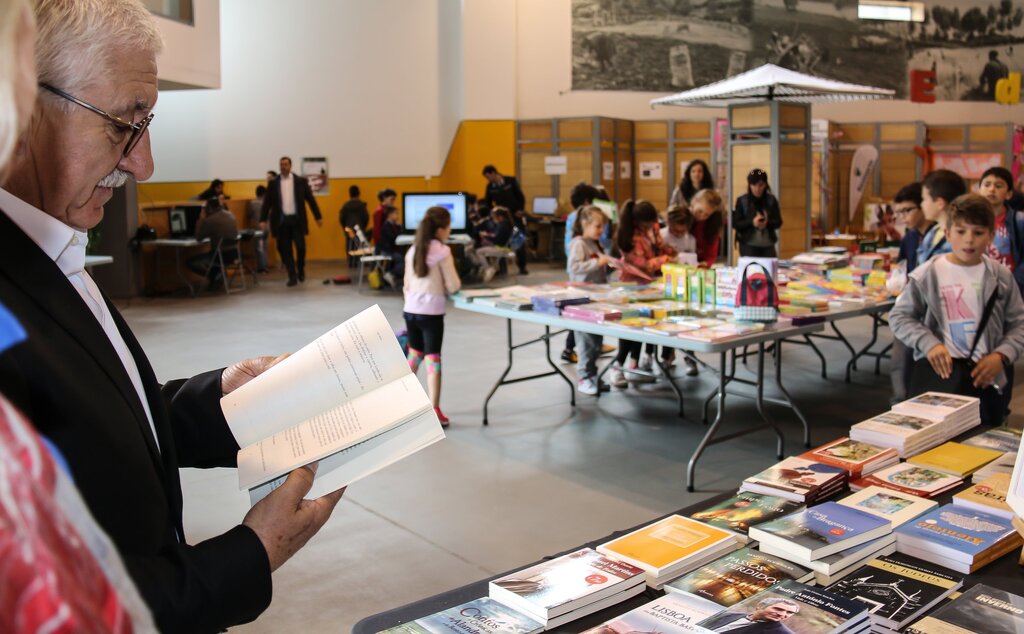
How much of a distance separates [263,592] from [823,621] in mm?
870

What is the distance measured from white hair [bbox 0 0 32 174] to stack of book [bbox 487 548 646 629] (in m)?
1.25

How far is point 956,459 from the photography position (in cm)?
224

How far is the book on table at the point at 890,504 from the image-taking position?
1859 mm

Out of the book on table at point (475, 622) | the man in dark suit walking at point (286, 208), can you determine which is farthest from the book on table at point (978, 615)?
the man in dark suit walking at point (286, 208)

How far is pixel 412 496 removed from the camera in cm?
414

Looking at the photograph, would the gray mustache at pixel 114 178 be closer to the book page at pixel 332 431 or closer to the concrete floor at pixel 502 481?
the book page at pixel 332 431

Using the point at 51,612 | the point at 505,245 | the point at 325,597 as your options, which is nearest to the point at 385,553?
the point at 325,597

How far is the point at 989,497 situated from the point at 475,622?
3.98ft

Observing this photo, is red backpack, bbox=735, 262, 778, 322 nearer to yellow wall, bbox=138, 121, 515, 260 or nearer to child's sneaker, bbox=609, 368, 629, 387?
child's sneaker, bbox=609, 368, 629, 387

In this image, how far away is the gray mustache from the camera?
3.64ft

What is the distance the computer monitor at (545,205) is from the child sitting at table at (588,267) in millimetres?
8956

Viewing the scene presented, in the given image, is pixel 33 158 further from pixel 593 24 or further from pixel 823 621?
pixel 593 24

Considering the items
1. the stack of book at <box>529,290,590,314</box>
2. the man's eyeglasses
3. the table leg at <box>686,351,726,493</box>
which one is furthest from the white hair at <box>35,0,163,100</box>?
the stack of book at <box>529,290,590,314</box>

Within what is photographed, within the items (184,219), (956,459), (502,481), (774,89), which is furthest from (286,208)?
(956,459)
